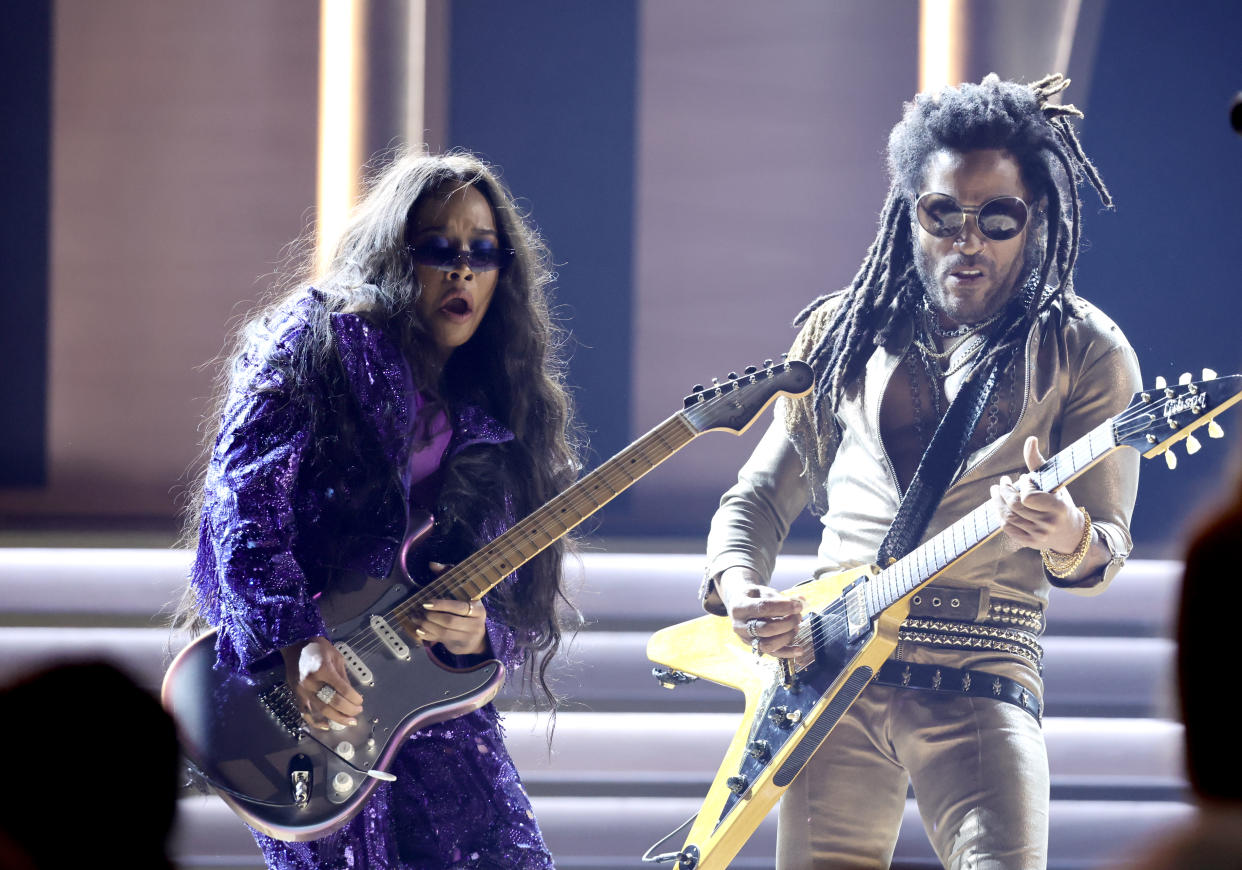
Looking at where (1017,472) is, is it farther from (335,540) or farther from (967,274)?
(335,540)

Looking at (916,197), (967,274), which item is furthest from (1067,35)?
(967,274)

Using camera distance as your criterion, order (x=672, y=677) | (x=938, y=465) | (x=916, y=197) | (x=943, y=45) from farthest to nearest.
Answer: (x=943, y=45) → (x=672, y=677) → (x=916, y=197) → (x=938, y=465)

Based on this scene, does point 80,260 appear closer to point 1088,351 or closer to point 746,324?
point 746,324

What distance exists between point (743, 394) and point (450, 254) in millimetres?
699

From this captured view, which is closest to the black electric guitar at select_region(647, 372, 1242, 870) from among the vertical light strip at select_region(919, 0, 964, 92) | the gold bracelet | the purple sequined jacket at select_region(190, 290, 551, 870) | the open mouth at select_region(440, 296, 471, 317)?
the gold bracelet

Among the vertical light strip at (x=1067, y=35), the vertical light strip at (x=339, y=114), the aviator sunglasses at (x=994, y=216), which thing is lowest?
the aviator sunglasses at (x=994, y=216)

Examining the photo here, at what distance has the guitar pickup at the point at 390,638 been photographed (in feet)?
7.84

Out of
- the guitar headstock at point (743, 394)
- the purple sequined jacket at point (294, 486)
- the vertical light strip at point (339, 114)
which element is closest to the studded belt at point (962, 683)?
the guitar headstock at point (743, 394)

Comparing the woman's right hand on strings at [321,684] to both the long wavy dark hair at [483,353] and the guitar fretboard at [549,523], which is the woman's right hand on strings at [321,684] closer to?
the guitar fretboard at [549,523]

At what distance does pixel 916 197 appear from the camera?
9.31 feet

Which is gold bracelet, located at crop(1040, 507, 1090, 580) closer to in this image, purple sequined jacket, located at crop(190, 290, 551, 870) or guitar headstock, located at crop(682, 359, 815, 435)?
guitar headstock, located at crop(682, 359, 815, 435)

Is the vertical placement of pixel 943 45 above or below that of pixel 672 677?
above

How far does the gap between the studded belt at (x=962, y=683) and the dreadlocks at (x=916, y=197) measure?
0.54 m

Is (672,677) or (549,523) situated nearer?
Answer: (549,523)
